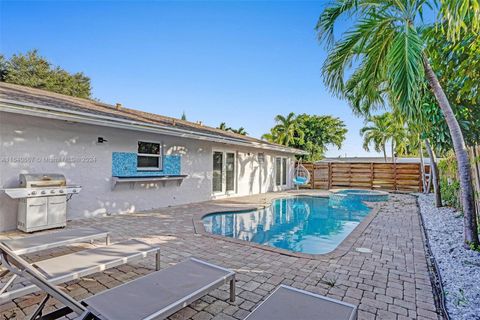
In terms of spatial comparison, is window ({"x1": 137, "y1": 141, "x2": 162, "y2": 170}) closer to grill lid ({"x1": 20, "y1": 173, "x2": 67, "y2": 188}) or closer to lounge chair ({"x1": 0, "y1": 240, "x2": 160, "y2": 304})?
grill lid ({"x1": 20, "y1": 173, "x2": 67, "y2": 188})

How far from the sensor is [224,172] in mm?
13547

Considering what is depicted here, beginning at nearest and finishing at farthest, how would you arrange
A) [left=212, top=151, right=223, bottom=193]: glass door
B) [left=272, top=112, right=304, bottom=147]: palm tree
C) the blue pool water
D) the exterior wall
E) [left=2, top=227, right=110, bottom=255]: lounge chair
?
[left=2, top=227, right=110, bottom=255]: lounge chair < the exterior wall < the blue pool water < [left=212, top=151, right=223, bottom=193]: glass door < [left=272, top=112, right=304, bottom=147]: palm tree

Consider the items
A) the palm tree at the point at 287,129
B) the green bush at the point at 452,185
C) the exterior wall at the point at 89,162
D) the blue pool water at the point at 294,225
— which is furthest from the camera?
the palm tree at the point at 287,129

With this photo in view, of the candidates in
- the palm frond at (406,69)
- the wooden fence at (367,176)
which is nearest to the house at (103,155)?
the palm frond at (406,69)

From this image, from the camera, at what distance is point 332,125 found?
27656 mm

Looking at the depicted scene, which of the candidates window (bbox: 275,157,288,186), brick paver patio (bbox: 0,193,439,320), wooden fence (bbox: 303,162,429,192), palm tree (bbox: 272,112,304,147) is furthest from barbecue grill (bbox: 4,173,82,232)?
palm tree (bbox: 272,112,304,147)

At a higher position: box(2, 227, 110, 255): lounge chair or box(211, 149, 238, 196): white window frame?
box(211, 149, 238, 196): white window frame

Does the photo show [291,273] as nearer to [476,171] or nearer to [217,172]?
[476,171]

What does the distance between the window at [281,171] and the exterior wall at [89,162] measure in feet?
24.1

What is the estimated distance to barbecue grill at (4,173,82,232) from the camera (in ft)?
20.2

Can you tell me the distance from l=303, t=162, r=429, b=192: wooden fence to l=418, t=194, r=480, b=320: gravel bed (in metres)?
11.3

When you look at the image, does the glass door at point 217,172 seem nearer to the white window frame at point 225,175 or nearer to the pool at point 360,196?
the white window frame at point 225,175

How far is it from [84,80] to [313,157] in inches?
988

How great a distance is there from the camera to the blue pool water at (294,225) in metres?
7.03
